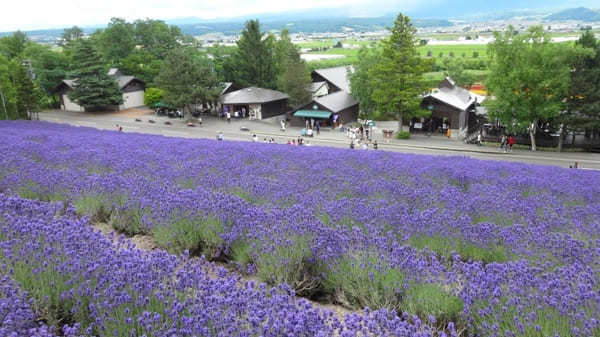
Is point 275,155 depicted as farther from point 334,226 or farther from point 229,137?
point 229,137

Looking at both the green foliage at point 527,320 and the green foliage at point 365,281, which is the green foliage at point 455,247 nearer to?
the green foliage at point 365,281

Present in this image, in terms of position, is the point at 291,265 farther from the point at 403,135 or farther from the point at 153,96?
the point at 153,96

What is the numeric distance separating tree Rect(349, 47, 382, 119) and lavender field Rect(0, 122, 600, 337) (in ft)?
122

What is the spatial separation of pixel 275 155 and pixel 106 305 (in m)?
10.8

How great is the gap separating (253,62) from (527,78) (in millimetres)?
37321

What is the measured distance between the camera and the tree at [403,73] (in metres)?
37.9

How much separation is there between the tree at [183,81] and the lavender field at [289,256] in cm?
3741

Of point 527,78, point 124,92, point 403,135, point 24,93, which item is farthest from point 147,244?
point 124,92

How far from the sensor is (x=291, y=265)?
232 inches

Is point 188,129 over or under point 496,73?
under

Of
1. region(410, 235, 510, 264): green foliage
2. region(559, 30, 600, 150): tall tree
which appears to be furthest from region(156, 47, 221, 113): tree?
region(410, 235, 510, 264): green foliage

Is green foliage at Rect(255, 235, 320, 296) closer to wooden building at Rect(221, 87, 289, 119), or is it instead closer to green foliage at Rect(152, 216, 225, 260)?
green foliage at Rect(152, 216, 225, 260)

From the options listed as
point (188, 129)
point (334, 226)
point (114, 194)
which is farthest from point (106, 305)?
point (188, 129)

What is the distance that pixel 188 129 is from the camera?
44438 mm
